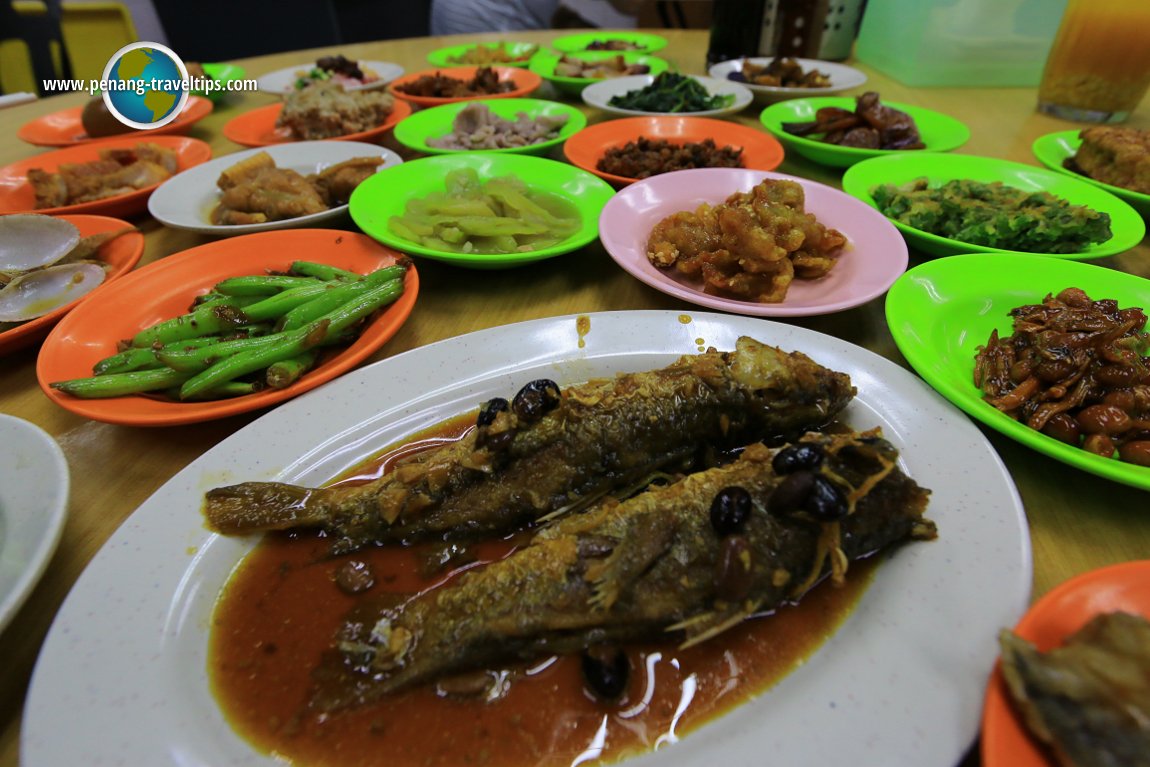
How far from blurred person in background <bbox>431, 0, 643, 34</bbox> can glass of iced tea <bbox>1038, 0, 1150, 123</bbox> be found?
20.8 ft

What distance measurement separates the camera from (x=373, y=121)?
4.79m

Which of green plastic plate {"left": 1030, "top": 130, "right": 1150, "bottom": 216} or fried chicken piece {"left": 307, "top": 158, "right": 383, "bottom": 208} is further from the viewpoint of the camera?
fried chicken piece {"left": 307, "top": 158, "right": 383, "bottom": 208}

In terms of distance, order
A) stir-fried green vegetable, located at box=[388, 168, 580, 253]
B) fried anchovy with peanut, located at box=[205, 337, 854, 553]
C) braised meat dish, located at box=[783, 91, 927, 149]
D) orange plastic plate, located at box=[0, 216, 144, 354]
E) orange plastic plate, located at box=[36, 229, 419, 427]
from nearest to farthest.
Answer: fried anchovy with peanut, located at box=[205, 337, 854, 553] → orange plastic plate, located at box=[36, 229, 419, 427] → orange plastic plate, located at box=[0, 216, 144, 354] → stir-fried green vegetable, located at box=[388, 168, 580, 253] → braised meat dish, located at box=[783, 91, 927, 149]

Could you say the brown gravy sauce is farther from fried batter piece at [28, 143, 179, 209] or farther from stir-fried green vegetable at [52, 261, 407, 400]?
fried batter piece at [28, 143, 179, 209]

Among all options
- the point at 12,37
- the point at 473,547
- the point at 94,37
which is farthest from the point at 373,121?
the point at 12,37

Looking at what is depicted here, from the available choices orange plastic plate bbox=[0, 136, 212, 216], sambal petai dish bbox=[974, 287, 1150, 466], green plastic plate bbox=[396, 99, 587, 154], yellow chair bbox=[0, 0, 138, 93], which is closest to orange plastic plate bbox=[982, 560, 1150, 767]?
sambal petai dish bbox=[974, 287, 1150, 466]

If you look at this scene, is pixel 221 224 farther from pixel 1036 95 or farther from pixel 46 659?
pixel 1036 95

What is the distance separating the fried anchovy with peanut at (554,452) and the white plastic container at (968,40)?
228 inches

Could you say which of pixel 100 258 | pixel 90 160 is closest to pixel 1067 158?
pixel 100 258

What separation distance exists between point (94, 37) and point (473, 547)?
9.45 m

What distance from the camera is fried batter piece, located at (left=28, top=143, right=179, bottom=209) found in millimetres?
3613

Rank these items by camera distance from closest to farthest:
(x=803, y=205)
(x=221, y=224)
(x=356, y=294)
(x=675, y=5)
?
(x=356, y=294) < (x=803, y=205) < (x=221, y=224) < (x=675, y=5)

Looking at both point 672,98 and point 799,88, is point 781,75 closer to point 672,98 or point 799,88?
point 799,88

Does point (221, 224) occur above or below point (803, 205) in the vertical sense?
below
